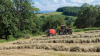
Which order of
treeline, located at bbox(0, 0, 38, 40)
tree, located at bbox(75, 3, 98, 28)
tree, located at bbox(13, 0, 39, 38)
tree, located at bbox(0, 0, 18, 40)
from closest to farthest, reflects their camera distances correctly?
tree, located at bbox(0, 0, 18, 40)
treeline, located at bbox(0, 0, 38, 40)
tree, located at bbox(13, 0, 39, 38)
tree, located at bbox(75, 3, 98, 28)

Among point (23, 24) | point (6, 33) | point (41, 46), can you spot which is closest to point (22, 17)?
point (23, 24)

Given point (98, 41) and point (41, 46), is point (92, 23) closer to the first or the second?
point (98, 41)

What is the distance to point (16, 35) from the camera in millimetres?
27406

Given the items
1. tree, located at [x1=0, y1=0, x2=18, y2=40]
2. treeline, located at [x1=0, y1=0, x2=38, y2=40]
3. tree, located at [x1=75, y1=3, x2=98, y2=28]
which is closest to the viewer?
tree, located at [x1=0, y1=0, x2=18, y2=40]

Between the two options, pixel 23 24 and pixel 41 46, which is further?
pixel 23 24

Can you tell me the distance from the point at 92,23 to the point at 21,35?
44.1m

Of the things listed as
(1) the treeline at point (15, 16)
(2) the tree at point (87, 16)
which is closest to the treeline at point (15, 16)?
(1) the treeline at point (15, 16)

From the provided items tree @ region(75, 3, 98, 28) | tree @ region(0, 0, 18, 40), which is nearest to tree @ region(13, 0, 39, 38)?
tree @ region(0, 0, 18, 40)

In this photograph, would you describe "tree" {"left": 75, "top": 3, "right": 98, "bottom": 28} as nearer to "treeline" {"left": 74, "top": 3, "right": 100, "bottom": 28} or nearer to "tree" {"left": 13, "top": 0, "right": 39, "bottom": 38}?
"treeline" {"left": 74, "top": 3, "right": 100, "bottom": 28}

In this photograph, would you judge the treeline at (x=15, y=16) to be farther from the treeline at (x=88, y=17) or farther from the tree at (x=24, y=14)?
the treeline at (x=88, y=17)

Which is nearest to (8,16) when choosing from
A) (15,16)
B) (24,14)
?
(15,16)

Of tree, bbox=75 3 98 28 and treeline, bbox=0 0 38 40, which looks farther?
tree, bbox=75 3 98 28

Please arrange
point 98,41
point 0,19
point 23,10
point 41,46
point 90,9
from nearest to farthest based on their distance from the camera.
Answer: point 41,46
point 98,41
point 0,19
point 23,10
point 90,9

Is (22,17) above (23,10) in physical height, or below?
below
